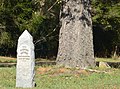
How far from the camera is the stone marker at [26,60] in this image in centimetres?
1023

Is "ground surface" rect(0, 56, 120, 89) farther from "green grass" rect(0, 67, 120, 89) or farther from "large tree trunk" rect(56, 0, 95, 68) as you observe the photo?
"large tree trunk" rect(56, 0, 95, 68)

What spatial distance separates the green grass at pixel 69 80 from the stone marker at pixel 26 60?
1.24 ft

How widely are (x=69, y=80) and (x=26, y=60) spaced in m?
2.43

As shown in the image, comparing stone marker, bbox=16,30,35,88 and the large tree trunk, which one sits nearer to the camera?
stone marker, bbox=16,30,35,88

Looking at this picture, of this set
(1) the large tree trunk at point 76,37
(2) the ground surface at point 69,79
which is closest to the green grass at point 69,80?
(2) the ground surface at point 69,79

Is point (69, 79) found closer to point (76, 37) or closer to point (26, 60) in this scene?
point (26, 60)

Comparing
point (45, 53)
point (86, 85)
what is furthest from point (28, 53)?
point (45, 53)

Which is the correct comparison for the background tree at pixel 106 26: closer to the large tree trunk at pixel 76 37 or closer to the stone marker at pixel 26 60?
the large tree trunk at pixel 76 37

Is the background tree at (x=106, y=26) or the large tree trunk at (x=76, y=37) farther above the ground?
the background tree at (x=106, y=26)

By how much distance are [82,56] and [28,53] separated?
201 inches

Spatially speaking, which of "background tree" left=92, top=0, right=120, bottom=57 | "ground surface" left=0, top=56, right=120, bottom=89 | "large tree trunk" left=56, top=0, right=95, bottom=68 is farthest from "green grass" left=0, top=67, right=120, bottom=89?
"background tree" left=92, top=0, right=120, bottom=57

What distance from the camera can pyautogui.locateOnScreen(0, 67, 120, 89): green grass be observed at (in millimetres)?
10938

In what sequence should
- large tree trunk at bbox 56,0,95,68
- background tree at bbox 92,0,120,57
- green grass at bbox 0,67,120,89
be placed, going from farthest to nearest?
background tree at bbox 92,0,120,57, large tree trunk at bbox 56,0,95,68, green grass at bbox 0,67,120,89

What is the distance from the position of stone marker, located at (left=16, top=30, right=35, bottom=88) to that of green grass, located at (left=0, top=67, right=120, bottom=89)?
377mm
